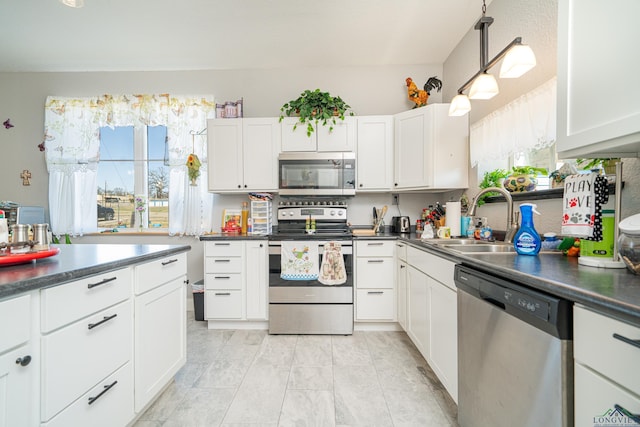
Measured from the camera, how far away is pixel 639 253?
35.8 inches

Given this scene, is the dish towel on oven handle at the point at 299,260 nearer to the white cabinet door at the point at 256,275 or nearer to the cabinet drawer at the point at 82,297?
the white cabinet door at the point at 256,275

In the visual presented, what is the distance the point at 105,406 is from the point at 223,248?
5.18 feet

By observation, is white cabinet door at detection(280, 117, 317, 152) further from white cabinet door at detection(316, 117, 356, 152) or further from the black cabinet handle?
the black cabinet handle

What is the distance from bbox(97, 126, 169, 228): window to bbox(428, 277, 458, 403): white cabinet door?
3.12 meters

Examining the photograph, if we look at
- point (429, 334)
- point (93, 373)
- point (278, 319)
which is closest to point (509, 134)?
point (429, 334)

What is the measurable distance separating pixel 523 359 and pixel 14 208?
457cm

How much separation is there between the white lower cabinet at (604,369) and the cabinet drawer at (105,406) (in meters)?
1.66

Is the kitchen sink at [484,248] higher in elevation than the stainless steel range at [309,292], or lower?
higher

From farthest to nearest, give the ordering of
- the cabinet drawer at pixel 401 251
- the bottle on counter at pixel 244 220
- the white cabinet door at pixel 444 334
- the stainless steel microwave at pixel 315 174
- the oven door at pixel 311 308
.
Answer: the bottle on counter at pixel 244 220 → the stainless steel microwave at pixel 315 174 → the oven door at pixel 311 308 → the cabinet drawer at pixel 401 251 → the white cabinet door at pixel 444 334

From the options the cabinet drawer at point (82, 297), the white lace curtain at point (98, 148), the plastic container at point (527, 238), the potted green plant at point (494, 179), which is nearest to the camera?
the cabinet drawer at point (82, 297)

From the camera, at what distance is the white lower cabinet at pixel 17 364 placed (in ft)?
2.66

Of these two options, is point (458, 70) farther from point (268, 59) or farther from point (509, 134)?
point (268, 59)

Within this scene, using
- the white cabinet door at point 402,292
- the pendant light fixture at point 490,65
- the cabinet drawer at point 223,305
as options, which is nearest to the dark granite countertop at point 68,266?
the cabinet drawer at point 223,305

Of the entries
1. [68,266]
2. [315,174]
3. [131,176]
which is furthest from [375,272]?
[131,176]
